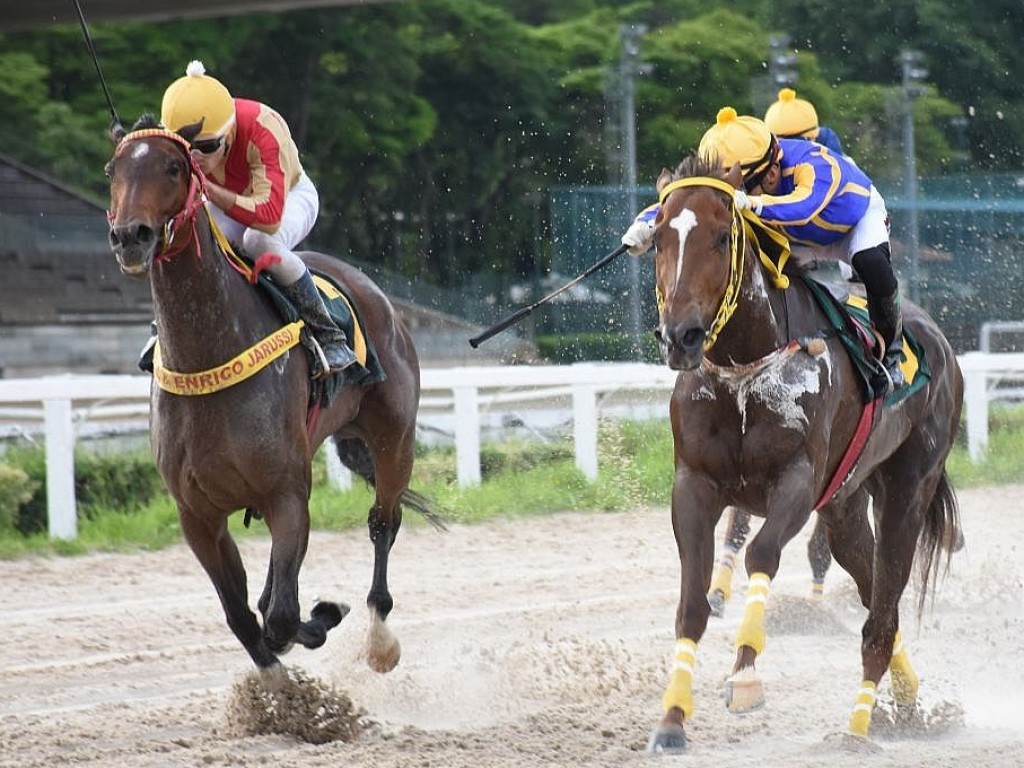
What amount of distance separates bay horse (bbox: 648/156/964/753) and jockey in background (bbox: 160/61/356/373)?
1402mm

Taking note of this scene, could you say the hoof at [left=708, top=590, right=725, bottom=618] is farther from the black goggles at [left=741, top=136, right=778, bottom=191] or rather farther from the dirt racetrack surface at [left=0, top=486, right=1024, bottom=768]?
the black goggles at [left=741, top=136, right=778, bottom=191]

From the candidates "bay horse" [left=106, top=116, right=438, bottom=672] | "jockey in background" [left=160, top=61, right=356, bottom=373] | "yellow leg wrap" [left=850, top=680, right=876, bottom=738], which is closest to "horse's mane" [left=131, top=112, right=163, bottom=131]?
Answer: "bay horse" [left=106, top=116, right=438, bottom=672]

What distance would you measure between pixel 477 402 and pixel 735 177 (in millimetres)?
6658

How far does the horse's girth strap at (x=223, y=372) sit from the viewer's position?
5.60 metres

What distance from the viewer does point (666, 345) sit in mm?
5000

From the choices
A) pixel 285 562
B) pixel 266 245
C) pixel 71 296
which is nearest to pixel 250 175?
pixel 266 245

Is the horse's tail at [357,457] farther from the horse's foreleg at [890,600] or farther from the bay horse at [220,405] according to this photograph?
the horse's foreleg at [890,600]

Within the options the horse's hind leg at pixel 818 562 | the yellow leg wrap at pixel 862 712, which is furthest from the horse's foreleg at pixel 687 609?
the horse's hind leg at pixel 818 562

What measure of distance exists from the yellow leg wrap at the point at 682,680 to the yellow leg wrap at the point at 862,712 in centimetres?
67

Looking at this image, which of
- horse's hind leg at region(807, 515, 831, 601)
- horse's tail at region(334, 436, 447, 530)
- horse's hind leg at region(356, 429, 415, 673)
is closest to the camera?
horse's hind leg at region(356, 429, 415, 673)

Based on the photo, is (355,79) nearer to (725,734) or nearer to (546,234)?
(546,234)

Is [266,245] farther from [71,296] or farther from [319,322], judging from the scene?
[71,296]

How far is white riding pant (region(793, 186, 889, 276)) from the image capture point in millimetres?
6121

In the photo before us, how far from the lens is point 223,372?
5629mm
